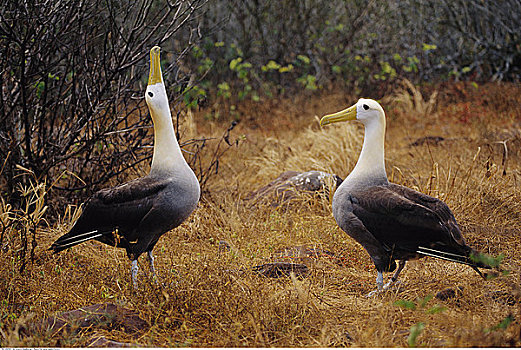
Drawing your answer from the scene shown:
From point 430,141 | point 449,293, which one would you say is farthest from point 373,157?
point 430,141

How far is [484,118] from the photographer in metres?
8.53

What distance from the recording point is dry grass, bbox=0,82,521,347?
2672 millimetres

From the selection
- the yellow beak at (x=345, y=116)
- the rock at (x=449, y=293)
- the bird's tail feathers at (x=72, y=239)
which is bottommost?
the rock at (x=449, y=293)

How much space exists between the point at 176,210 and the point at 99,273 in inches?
30.1

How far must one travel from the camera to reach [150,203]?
3.19m

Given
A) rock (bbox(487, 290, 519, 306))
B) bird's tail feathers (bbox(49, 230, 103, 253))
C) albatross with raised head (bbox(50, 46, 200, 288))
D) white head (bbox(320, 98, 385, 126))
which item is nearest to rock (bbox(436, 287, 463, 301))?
rock (bbox(487, 290, 519, 306))

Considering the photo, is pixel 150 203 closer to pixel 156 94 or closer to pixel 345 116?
pixel 156 94

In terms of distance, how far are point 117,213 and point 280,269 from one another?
43.2 inches

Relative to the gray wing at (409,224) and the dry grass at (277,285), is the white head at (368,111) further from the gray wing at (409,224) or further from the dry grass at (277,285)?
the dry grass at (277,285)

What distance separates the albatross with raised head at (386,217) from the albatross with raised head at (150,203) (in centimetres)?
96

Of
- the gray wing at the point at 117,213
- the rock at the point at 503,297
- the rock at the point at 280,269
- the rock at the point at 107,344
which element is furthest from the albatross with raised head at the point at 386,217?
the rock at the point at 107,344

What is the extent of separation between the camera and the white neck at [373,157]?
340 centimetres

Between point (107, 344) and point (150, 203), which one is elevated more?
point (150, 203)

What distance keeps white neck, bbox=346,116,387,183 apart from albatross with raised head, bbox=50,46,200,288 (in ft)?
3.38
